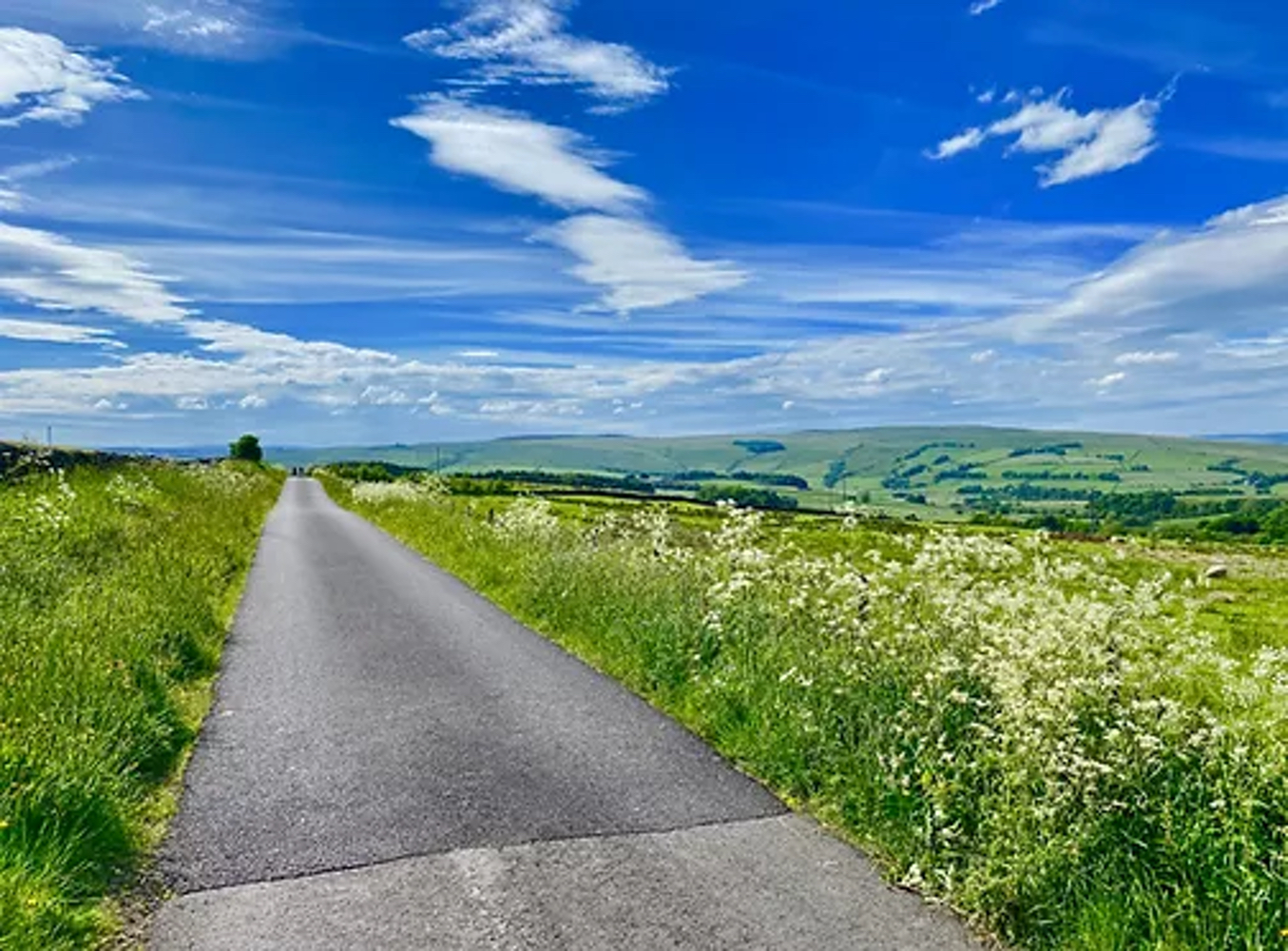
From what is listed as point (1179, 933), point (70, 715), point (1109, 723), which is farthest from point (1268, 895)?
point (70, 715)

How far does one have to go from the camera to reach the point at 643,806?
771 cm

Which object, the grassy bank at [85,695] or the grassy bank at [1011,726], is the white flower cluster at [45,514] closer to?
the grassy bank at [85,695]

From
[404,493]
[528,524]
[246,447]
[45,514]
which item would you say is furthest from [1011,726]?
[246,447]

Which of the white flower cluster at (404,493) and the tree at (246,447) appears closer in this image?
the white flower cluster at (404,493)

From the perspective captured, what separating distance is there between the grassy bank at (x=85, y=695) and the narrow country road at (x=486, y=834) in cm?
41

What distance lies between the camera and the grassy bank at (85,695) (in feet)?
18.9

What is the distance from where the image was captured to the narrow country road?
18.8 feet

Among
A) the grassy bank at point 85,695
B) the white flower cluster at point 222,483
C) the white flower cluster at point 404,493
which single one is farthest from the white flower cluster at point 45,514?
the white flower cluster at point 222,483

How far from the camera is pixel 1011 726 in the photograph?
20.6 feet

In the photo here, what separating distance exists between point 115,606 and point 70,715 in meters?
4.34

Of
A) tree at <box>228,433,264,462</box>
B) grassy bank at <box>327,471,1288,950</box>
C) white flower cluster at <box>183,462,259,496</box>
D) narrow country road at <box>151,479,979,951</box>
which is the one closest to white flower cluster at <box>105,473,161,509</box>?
narrow country road at <box>151,479,979,951</box>

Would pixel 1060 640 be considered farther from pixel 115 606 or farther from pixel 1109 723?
pixel 115 606

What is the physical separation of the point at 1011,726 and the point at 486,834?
3.80 meters

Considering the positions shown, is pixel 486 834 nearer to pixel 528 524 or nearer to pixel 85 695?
pixel 85 695
